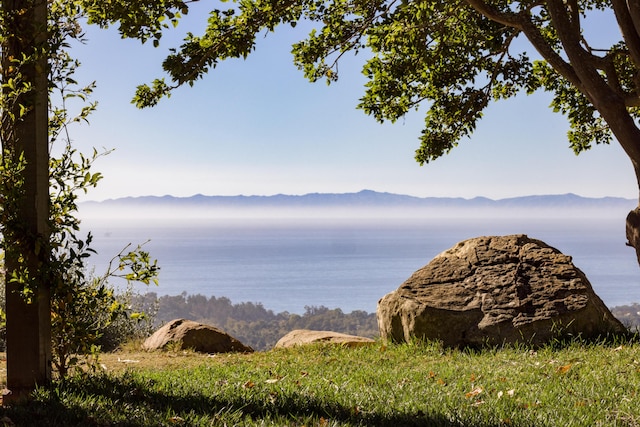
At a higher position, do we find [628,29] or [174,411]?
[628,29]

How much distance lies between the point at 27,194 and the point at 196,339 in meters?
5.64

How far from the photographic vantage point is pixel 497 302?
898 centimetres

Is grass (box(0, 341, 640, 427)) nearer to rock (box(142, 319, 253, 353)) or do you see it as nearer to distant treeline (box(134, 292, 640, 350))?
rock (box(142, 319, 253, 353))

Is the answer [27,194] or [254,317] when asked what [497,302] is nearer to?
[27,194]

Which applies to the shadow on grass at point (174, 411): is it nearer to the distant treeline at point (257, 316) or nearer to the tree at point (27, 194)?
the tree at point (27, 194)

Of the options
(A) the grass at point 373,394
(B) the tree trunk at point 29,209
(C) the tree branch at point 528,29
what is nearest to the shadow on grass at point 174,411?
(A) the grass at point 373,394

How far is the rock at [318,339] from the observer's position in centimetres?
1014

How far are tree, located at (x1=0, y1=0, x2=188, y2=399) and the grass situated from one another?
19.7 inches

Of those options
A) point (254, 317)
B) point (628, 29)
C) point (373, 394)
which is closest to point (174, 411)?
point (373, 394)

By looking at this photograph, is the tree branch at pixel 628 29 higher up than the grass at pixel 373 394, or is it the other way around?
the tree branch at pixel 628 29

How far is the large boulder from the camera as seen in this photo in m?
8.70

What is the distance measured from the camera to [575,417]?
16.6ft

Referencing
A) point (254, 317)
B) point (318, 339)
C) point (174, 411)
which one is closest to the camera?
point (174, 411)

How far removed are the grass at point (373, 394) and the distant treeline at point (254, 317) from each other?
3229mm
